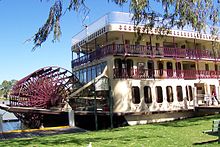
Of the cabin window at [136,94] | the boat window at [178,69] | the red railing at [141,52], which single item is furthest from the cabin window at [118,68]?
the boat window at [178,69]

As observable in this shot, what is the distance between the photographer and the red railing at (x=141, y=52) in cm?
2417

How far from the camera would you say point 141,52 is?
83.4 feet

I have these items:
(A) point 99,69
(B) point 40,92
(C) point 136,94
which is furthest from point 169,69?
(B) point 40,92

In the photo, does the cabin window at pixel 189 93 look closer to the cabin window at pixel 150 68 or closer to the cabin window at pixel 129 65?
the cabin window at pixel 150 68

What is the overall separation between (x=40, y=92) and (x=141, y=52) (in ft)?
33.6

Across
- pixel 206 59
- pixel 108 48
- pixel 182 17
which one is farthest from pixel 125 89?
pixel 182 17

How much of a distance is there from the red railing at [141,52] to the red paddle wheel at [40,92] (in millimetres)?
2208

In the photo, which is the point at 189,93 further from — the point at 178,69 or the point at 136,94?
the point at 136,94

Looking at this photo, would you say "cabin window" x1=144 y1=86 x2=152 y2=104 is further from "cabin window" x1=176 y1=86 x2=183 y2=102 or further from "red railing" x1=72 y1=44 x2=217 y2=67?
"cabin window" x1=176 y1=86 x2=183 y2=102

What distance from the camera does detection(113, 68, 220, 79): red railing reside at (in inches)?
958

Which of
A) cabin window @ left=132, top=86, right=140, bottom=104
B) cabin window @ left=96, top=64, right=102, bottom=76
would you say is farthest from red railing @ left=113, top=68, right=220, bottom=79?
cabin window @ left=96, top=64, right=102, bottom=76

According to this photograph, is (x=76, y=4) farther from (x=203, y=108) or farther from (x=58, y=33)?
→ (x=203, y=108)

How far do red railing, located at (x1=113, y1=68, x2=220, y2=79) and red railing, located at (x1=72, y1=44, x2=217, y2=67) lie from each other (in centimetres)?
132

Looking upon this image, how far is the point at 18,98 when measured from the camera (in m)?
29.0
